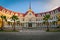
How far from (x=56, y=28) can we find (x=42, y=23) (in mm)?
1461

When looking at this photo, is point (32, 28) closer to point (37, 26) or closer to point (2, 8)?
point (37, 26)

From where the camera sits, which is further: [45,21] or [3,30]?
[45,21]

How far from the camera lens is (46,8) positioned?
1112 cm

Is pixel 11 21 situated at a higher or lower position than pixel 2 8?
lower

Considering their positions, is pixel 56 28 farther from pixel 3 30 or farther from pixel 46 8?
pixel 3 30

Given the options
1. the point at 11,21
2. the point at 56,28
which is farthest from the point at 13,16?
the point at 56,28

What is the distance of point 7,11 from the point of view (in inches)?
471

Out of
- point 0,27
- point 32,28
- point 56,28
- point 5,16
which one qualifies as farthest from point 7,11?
point 56,28

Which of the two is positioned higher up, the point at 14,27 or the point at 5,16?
the point at 5,16

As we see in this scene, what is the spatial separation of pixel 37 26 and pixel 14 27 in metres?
1.72

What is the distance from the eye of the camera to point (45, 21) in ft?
40.6

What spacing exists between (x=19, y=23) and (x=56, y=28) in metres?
2.83

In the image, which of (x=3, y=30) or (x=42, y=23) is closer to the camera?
(x=3, y=30)

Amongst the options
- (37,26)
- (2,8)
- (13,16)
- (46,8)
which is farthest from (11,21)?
(46,8)
